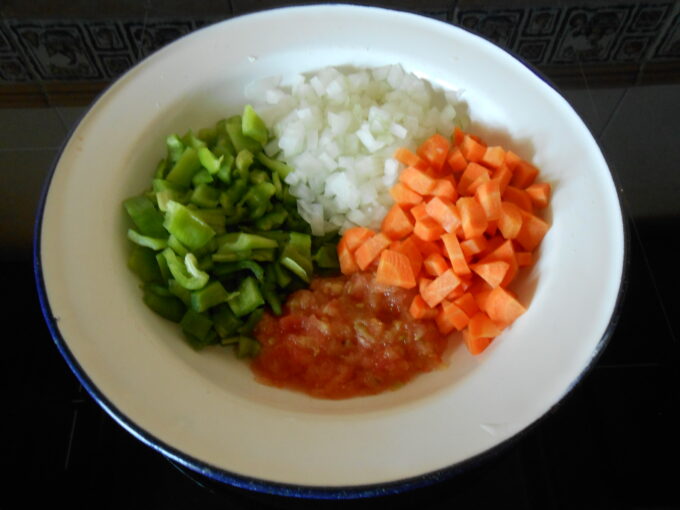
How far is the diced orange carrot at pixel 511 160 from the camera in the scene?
143 cm

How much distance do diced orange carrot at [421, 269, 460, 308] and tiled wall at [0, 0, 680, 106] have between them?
36.1 inches

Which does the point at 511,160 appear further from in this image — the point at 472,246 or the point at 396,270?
the point at 396,270

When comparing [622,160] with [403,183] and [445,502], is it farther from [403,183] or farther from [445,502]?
[445,502]

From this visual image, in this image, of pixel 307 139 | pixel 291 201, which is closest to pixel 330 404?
pixel 291 201

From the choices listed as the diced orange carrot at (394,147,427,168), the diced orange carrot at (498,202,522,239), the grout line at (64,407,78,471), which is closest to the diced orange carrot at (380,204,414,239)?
the diced orange carrot at (394,147,427,168)

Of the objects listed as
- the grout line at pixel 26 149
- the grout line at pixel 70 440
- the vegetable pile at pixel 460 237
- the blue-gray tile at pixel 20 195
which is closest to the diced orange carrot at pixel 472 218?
the vegetable pile at pixel 460 237

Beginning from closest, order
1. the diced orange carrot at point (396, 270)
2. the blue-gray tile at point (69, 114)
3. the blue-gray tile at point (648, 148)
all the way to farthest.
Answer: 1. the diced orange carrot at point (396, 270)
2. the blue-gray tile at point (648, 148)
3. the blue-gray tile at point (69, 114)

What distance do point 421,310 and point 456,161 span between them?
38 centimetres

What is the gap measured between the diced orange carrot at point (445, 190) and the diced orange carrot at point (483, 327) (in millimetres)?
272

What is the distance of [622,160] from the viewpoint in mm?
1716

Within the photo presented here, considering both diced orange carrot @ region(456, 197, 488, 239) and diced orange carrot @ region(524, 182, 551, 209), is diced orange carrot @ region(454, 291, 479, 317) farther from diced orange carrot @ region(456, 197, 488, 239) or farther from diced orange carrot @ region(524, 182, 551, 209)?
diced orange carrot @ region(524, 182, 551, 209)

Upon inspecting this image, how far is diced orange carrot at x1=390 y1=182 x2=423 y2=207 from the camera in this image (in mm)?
1394

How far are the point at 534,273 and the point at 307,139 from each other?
2.03 feet

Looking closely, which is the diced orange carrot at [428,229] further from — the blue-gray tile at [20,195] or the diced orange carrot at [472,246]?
the blue-gray tile at [20,195]
